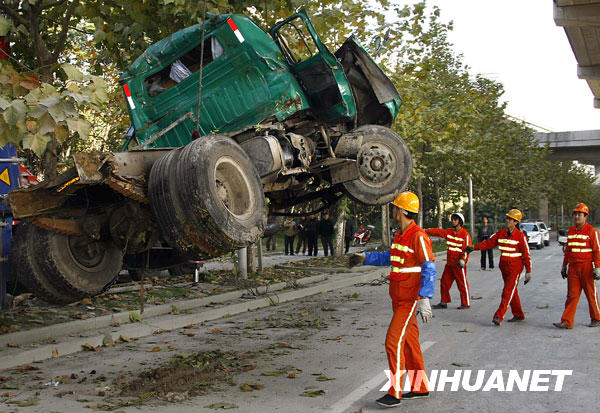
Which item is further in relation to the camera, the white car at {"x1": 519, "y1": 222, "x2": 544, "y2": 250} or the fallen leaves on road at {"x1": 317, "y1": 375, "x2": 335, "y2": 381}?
the white car at {"x1": 519, "y1": 222, "x2": 544, "y2": 250}

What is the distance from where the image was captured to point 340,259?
2216 cm

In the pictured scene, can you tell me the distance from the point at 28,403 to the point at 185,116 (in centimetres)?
405

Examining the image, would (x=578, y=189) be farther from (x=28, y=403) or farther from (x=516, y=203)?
(x=28, y=403)

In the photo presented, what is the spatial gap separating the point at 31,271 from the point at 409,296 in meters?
4.37

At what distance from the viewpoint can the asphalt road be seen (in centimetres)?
586

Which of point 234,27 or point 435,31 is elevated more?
point 435,31

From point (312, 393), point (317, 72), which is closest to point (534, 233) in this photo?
point (317, 72)

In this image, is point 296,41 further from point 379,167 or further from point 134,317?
point 134,317

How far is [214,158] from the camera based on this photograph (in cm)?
691

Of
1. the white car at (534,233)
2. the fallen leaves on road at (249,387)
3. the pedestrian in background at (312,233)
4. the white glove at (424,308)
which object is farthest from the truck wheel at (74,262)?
the white car at (534,233)

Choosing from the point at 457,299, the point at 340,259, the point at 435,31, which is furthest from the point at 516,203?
the point at 457,299

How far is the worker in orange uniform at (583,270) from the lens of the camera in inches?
378

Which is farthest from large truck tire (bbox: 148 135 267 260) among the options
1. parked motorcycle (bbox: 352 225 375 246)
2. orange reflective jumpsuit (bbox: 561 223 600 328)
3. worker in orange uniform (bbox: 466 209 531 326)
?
parked motorcycle (bbox: 352 225 375 246)

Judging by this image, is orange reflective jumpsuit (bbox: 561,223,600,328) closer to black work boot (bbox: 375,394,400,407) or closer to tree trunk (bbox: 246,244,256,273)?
black work boot (bbox: 375,394,400,407)
